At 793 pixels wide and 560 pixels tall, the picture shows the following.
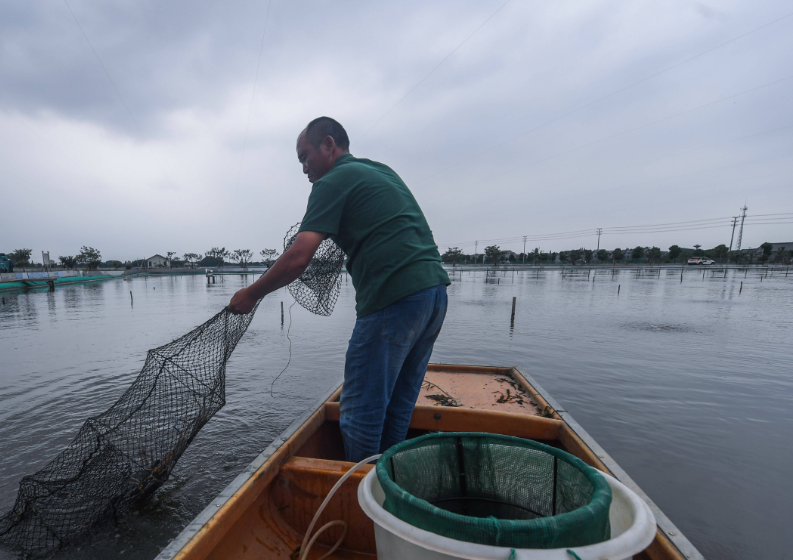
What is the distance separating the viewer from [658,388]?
7535 millimetres

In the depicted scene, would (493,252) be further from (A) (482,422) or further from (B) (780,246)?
(A) (482,422)

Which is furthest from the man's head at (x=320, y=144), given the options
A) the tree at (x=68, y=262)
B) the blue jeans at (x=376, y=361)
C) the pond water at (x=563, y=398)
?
the tree at (x=68, y=262)

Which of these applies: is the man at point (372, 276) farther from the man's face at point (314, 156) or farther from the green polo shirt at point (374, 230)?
the man's face at point (314, 156)

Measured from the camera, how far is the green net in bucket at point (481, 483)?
43.4 inches

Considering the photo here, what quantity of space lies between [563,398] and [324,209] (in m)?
6.72

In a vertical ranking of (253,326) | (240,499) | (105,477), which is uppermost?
(240,499)

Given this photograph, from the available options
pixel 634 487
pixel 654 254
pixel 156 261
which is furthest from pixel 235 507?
pixel 654 254

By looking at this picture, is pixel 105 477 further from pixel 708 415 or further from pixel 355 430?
pixel 708 415

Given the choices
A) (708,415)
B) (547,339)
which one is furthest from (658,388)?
(547,339)

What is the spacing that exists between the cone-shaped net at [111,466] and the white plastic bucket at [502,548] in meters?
2.24

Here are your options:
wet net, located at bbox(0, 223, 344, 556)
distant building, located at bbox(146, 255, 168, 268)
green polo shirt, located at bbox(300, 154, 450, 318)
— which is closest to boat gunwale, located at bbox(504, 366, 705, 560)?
green polo shirt, located at bbox(300, 154, 450, 318)

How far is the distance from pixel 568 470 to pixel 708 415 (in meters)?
6.93

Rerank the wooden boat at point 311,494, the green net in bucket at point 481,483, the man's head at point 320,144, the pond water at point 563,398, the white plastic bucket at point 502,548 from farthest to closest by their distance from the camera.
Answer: the pond water at point 563,398, the man's head at point 320,144, the wooden boat at point 311,494, the green net in bucket at point 481,483, the white plastic bucket at point 502,548

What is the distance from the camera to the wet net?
2.74 m
